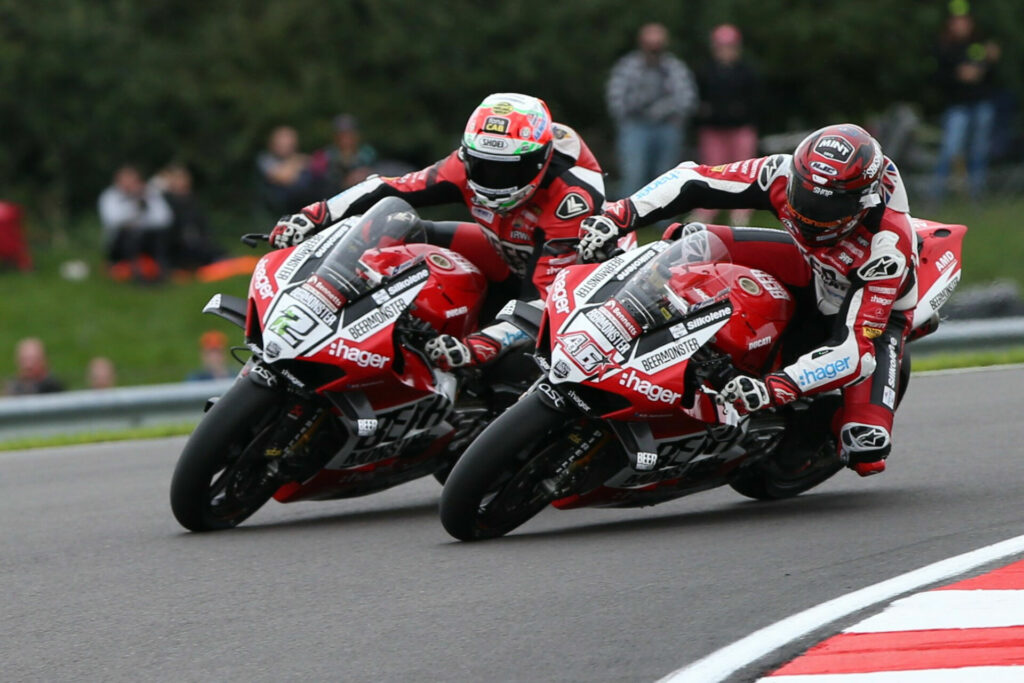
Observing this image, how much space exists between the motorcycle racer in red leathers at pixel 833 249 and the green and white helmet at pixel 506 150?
1.35ft

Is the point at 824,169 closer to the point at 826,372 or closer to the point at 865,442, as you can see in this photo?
the point at 826,372

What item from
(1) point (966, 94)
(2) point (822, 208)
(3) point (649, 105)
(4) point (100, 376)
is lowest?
(4) point (100, 376)

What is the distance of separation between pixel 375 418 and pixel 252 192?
13070mm

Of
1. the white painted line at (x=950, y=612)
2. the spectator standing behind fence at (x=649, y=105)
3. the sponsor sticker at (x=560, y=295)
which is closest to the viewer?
the white painted line at (x=950, y=612)

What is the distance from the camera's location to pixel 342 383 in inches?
250

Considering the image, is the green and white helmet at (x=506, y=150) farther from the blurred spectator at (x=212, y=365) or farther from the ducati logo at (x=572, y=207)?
the blurred spectator at (x=212, y=365)

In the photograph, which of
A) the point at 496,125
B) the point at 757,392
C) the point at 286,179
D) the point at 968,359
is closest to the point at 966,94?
the point at 968,359

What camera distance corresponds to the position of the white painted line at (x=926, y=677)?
414 cm

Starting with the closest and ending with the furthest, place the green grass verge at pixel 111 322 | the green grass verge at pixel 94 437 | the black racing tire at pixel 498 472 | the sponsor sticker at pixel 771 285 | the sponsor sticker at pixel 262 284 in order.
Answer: the black racing tire at pixel 498 472 < the sponsor sticker at pixel 771 285 < the sponsor sticker at pixel 262 284 < the green grass verge at pixel 94 437 < the green grass verge at pixel 111 322

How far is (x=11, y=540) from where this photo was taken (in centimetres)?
684

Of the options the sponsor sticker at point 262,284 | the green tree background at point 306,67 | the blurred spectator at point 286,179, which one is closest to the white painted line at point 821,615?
the sponsor sticker at point 262,284

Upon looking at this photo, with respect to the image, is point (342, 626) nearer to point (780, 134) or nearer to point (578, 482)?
point (578, 482)

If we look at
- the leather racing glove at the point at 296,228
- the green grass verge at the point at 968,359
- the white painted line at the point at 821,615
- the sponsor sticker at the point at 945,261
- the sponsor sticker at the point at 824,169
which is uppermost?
the sponsor sticker at the point at 824,169

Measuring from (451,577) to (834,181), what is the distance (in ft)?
6.23
